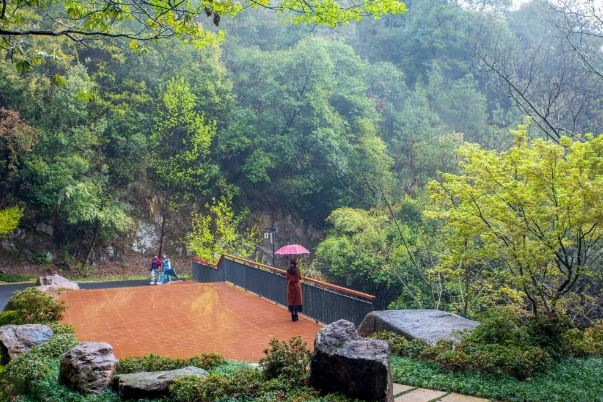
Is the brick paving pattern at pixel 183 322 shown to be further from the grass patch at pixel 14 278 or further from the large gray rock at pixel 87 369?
the grass patch at pixel 14 278

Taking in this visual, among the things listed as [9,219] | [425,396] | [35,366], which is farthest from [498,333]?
[9,219]

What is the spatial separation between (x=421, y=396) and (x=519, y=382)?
1.45m

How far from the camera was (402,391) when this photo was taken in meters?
5.94

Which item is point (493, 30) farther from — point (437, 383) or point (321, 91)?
point (437, 383)

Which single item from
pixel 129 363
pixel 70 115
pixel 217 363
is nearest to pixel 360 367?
pixel 217 363

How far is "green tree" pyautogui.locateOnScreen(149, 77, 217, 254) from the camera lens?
2950 centimetres

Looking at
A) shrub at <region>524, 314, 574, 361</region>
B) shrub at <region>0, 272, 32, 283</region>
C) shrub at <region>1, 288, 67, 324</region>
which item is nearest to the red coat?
shrub at <region>1, 288, 67, 324</region>

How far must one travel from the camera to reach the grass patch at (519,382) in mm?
5586

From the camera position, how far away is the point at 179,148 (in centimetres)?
3128

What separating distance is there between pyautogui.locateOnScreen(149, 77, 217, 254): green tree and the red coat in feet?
61.7

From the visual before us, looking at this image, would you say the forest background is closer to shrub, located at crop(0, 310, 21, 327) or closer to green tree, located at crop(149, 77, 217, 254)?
green tree, located at crop(149, 77, 217, 254)

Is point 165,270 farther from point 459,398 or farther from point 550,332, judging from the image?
point 459,398

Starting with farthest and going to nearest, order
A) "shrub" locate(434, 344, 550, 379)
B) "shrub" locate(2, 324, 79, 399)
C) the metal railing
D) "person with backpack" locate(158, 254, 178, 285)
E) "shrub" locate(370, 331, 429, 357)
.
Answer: "person with backpack" locate(158, 254, 178, 285) < the metal railing < "shrub" locate(370, 331, 429, 357) < "shrub" locate(2, 324, 79, 399) < "shrub" locate(434, 344, 550, 379)

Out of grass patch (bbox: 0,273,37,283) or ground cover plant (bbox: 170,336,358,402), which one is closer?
ground cover plant (bbox: 170,336,358,402)
